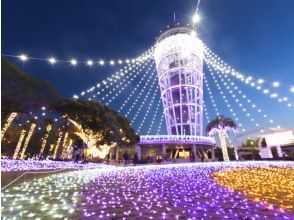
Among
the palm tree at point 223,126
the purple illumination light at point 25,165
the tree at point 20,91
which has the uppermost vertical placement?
the palm tree at point 223,126

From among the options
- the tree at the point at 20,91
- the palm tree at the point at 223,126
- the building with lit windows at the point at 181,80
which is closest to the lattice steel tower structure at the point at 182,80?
the building with lit windows at the point at 181,80

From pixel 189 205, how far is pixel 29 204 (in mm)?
3562

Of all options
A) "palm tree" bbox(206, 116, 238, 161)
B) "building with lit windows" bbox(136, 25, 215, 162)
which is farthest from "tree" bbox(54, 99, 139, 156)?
"building with lit windows" bbox(136, 25, 215, 162)

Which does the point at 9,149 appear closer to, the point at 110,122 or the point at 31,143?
the point at 31,143

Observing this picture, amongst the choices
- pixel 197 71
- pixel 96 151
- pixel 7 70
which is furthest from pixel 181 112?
pixel 7 70

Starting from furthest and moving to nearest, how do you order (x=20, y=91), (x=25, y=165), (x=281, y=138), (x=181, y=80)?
1. (x=181, y=80)
2. (x=281, y=138)
3. (x=20, y=91)
4. (x=25, y=165)

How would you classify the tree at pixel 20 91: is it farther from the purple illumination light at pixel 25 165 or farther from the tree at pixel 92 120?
the tree at pixel 92 120

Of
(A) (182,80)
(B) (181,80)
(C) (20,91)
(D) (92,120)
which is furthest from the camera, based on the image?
(A) (182,80)

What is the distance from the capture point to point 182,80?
73875mm

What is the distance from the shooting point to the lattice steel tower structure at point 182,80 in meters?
72.2

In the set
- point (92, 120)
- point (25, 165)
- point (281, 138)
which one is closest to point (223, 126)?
point (281, 138)

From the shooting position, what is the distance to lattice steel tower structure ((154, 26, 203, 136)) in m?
72.2

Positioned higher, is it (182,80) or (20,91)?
(182,80)

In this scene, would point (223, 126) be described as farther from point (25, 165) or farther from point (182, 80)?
point (25, 165)
